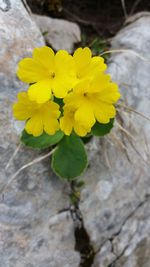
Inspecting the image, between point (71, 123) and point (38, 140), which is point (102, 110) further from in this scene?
point (38, 140)

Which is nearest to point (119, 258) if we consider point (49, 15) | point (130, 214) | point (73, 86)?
point (130, 214)

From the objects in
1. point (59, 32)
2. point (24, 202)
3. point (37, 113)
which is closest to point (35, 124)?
point (37, 113)

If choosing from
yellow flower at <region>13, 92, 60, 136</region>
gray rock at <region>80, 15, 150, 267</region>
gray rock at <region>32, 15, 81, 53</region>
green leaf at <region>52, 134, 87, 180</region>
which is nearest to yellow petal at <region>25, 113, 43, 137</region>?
yellow flower at <region>13, 92, 60, 136</region>

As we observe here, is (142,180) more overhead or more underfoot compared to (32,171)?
more underfoot

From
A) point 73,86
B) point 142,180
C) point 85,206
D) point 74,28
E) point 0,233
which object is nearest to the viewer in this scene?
point 73,86

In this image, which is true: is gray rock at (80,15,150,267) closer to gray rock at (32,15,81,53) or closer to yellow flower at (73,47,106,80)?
gray rock at (32,15,81,53)

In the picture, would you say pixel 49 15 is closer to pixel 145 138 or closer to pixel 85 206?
pixel 145 138
